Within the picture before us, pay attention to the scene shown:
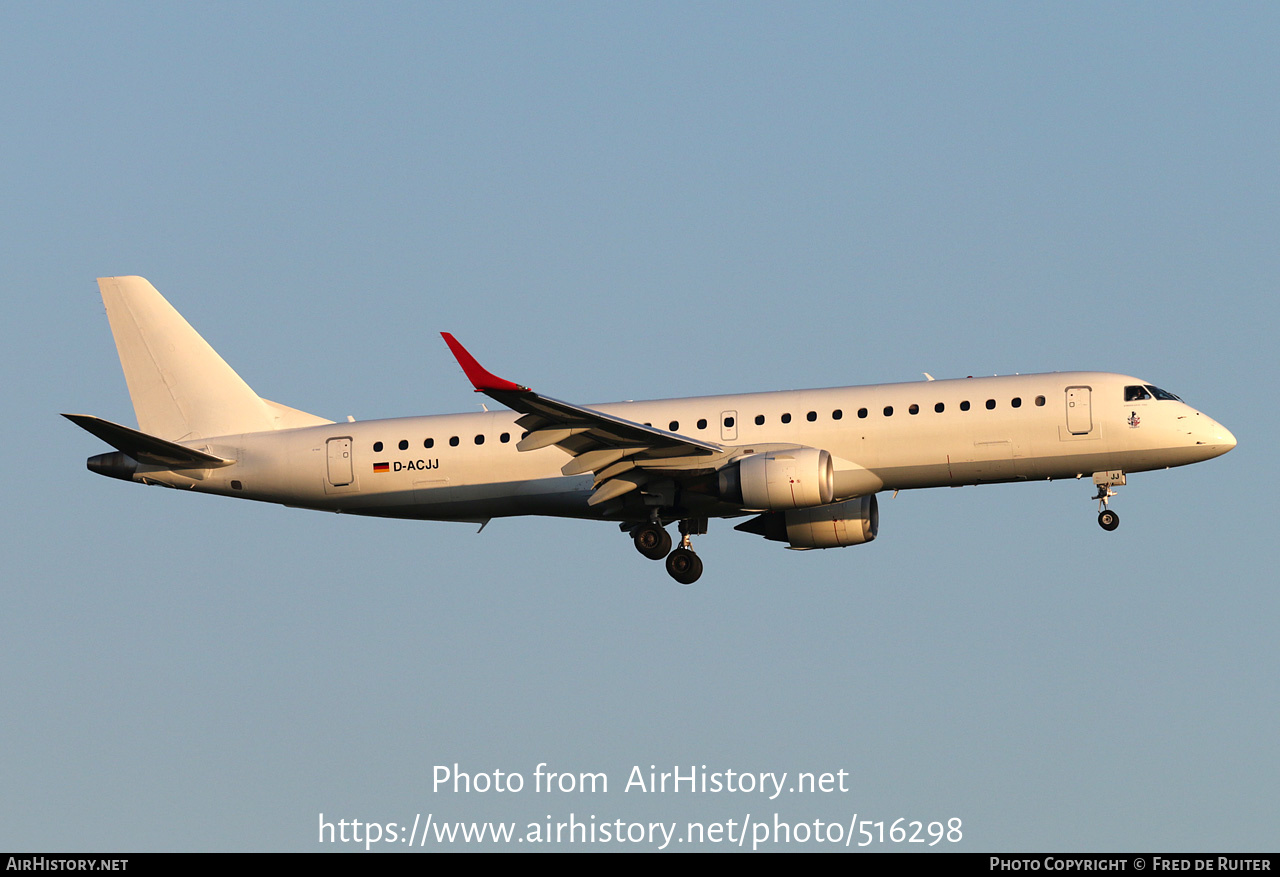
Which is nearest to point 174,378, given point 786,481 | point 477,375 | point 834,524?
point 477,375

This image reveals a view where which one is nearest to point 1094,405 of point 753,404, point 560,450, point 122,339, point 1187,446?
point 1187,446

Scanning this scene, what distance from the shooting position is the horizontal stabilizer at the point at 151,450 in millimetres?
40219

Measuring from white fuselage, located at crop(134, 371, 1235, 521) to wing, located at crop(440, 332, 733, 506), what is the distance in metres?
1.07

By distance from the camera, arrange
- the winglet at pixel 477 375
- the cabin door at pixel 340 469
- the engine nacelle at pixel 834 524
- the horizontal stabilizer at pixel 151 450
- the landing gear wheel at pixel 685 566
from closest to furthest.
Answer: the winglet at pixel 477 375 → the horizontal stabilizer at pixel 151 450 → the landing gear wheel at pixel 685 566 → the engine nacelle at pixel 834 524 → the cabin door at pixel 340 469

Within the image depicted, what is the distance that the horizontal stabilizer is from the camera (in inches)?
1583

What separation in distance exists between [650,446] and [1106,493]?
11.2 meters

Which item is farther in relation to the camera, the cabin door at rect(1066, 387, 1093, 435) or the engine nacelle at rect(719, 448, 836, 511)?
the cabin door at rect(1066, 387, 1093, 435)

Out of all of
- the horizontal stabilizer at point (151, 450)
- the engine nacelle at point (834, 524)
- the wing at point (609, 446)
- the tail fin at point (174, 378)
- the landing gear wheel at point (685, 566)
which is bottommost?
the landing gear wheel at point (685, 566)

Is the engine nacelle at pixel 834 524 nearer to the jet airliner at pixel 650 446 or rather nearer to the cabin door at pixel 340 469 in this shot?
the jet airliner at pixel 650 446

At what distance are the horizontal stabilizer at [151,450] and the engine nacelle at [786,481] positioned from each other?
567 inches

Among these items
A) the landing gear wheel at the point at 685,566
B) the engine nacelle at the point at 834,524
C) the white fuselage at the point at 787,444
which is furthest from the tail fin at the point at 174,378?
the engine nacelle at the point at 834,524

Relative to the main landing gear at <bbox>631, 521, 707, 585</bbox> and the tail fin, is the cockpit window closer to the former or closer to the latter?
the main landing gear at <bbox>631, 521, 707, 585</bbox>

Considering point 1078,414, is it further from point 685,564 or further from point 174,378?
point 174,378

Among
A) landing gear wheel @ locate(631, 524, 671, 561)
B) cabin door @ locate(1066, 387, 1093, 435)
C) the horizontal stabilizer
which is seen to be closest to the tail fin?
the horizontal stabilizer
